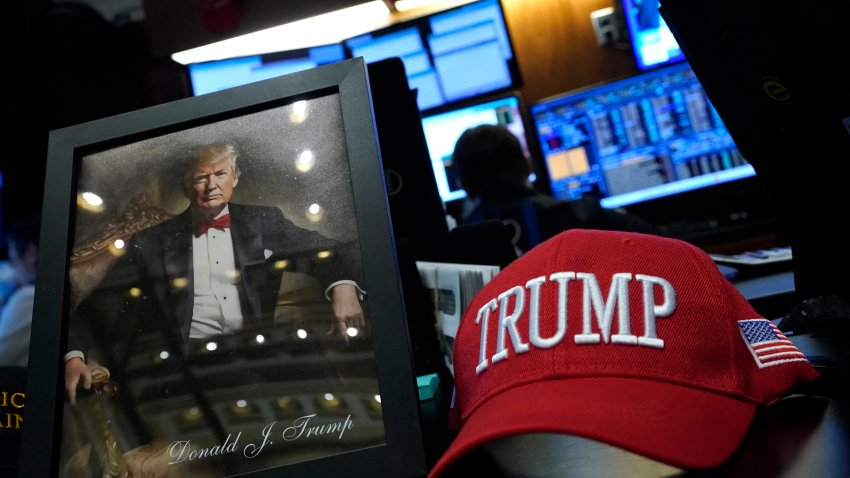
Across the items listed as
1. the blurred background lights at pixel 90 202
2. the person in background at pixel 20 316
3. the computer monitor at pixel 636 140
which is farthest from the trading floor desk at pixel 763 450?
the computer monitor at pixel 636 140

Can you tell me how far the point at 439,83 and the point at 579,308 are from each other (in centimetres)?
197

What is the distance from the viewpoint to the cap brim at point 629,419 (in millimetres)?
381

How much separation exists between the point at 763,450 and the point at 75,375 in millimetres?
498

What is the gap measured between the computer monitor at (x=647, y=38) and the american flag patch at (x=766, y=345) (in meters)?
1.90

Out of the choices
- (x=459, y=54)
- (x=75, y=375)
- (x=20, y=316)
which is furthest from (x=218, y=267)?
(x=459, y=54)

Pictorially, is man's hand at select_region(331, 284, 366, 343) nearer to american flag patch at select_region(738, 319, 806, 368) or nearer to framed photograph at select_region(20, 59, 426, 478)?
framed photograph at select_region(20, 59, 426, 478)

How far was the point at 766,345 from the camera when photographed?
1.55 ft

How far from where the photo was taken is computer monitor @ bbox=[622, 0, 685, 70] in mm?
2195

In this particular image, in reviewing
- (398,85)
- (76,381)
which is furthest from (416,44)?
(76,381)

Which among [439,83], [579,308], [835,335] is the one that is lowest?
[835,335]

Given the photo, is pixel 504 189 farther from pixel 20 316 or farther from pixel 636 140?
pixel 20 316

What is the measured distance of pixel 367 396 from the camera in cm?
48

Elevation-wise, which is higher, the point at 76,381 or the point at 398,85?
the point at 398,85

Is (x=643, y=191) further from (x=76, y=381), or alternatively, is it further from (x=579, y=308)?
(x=76, y=381)
